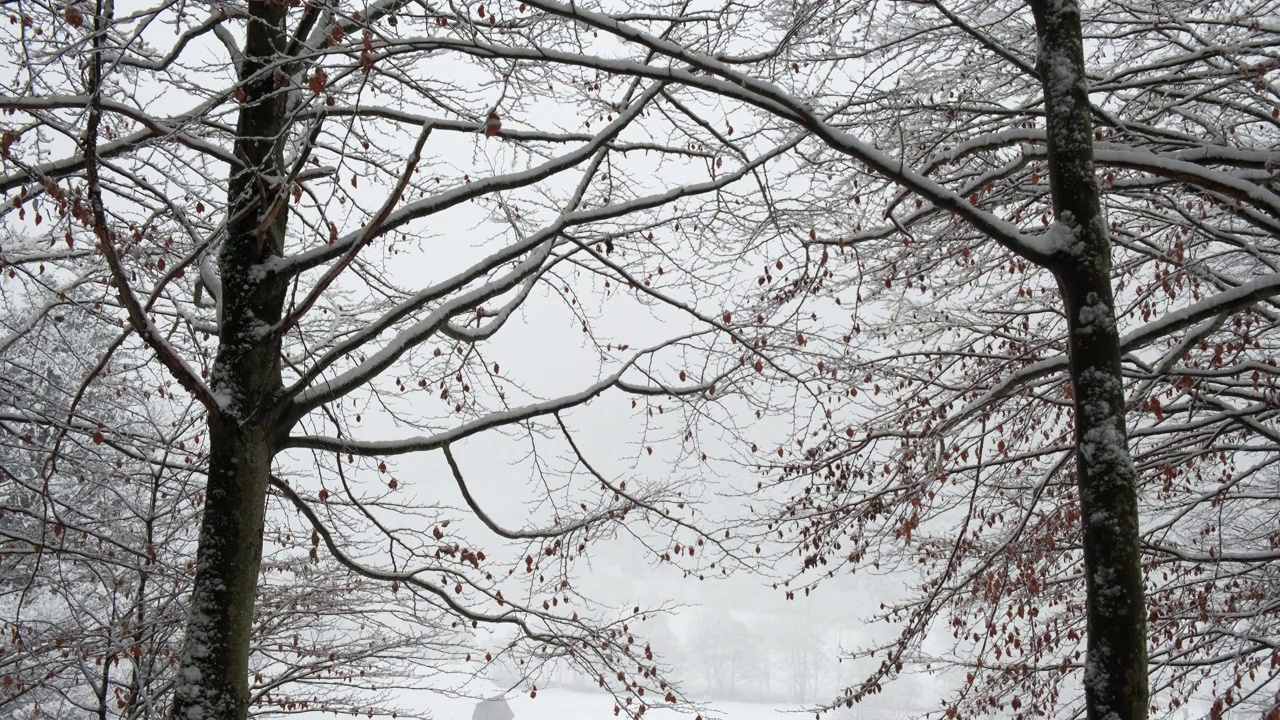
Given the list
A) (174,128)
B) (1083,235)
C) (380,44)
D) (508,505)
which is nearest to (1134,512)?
(1083,235)

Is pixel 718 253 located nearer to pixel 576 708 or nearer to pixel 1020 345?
pixel 1020 345

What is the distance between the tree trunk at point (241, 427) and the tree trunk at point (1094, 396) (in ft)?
11.0

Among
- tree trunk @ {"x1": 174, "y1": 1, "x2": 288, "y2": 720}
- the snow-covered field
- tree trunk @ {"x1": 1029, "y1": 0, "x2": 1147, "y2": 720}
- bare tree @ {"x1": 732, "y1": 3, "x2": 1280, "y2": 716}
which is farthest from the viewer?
the snow-covered field

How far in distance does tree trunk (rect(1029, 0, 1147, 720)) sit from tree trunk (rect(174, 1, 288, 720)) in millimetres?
3363

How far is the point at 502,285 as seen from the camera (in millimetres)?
4715

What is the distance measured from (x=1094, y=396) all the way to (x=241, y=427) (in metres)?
3.91

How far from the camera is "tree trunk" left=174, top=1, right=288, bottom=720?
396cm

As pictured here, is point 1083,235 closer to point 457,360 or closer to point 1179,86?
point 1179,86

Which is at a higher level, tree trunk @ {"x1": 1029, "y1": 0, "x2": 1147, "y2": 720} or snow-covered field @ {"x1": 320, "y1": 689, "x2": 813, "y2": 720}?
tree trunk @ {"x1": 1029, "y1": 0, "x2": 1147, "y2": 720}

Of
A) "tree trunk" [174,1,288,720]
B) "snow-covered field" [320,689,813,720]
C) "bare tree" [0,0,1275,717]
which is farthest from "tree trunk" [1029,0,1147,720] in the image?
"snow-covered field" [320,689,813,720]

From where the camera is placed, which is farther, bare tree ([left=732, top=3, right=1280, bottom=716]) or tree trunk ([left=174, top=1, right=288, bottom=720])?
bare tree ([left=732, top=3, right=1280, bottom=716])

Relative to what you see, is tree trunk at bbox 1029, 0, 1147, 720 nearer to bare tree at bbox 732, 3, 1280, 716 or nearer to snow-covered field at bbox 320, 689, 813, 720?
bare tree at bbox 732, 3, 1280, 716

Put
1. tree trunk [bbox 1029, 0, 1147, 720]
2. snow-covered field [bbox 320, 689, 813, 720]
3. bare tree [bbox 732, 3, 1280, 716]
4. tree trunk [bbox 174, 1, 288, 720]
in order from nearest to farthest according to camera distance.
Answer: tree trunk [bbox 1029, 0, 1147, 720] < tree trunk [bbox 174, 1, 288, 720] < bare tree [bbox 732, 3, 1280, 716] < snow-covered field [bbox 320, 689, 813, 720]

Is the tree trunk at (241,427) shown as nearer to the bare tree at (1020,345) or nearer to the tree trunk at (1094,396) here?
the bare tree at (1020,345)
